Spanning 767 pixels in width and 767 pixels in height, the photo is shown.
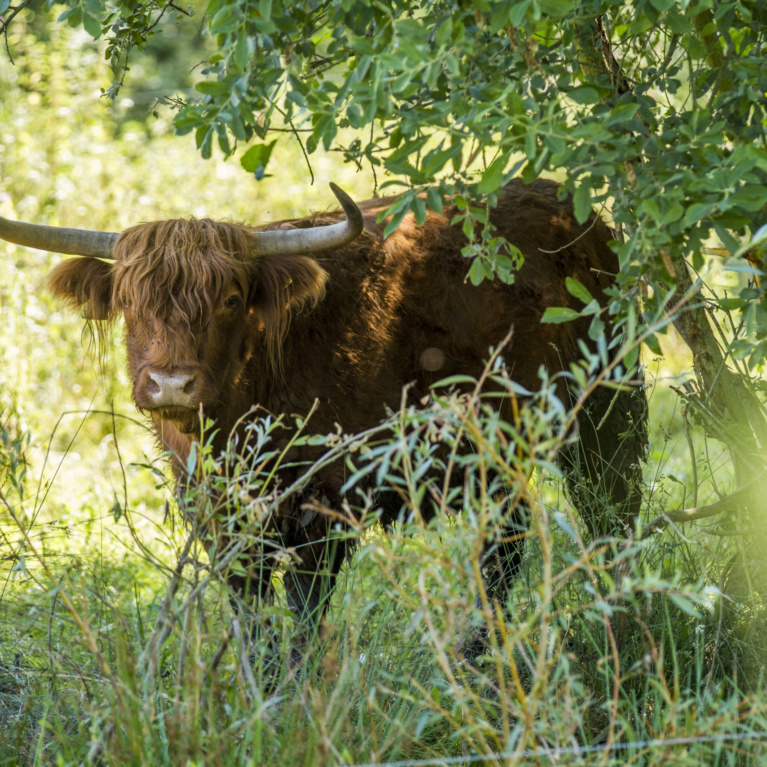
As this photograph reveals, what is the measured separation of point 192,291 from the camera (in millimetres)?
3445

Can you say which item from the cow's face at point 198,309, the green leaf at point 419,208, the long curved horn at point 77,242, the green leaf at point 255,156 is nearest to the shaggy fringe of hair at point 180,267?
the cow's face at point 198,309

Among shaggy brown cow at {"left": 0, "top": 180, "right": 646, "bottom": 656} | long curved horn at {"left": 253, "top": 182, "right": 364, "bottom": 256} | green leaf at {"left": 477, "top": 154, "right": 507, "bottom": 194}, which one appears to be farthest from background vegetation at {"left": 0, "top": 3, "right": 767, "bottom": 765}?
long curved horn at {"left": 253, "top": 182, "right": 364, "bottom": 256}

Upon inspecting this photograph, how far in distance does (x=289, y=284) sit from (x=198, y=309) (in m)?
0.39

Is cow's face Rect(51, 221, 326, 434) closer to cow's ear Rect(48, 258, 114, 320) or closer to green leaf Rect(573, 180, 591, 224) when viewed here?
cow's ear Rect(48, 258, 114, 320)

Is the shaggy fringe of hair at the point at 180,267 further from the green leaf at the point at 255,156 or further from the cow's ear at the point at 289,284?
the green leaf at the point at 255,156

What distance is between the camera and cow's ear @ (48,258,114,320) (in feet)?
12.7

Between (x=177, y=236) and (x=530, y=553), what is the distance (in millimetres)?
1872

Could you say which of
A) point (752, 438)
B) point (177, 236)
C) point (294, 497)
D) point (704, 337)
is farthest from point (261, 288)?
point (752, 438)

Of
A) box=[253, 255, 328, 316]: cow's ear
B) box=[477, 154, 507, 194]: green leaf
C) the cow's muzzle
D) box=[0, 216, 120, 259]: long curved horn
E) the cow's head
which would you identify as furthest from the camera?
box=[0, 216, 120, 259]: long curved horn

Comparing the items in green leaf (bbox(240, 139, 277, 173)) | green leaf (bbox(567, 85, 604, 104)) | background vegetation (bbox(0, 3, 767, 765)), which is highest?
green leaf (bbox(567, 85, 604, 104))

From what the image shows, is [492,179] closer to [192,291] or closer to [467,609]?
[467,609]

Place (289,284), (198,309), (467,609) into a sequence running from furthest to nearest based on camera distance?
(289,284) < (198,309) < (467,609)

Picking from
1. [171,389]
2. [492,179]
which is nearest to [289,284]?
[171,389]

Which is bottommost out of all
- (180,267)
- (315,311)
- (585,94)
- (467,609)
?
(467,609)
